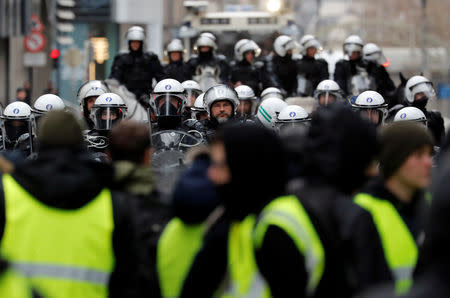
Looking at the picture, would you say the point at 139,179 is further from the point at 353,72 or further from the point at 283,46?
the point at 283,46

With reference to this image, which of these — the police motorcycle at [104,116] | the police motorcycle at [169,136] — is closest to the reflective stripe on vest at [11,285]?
the police motorcycle at [169,136]

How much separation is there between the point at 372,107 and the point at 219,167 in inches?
368

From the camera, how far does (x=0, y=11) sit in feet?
122

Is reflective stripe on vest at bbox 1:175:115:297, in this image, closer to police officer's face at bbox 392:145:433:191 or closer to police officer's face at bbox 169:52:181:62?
police officer's face at bbox 392:145:433:191

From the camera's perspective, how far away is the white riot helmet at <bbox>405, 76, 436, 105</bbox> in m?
15.1

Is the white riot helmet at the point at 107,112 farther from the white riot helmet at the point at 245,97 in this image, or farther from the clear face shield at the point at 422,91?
the clear face shield at the point at 422,91

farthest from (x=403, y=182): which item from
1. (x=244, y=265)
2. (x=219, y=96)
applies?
(x=219, y=96)

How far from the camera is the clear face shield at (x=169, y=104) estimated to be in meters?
12.5

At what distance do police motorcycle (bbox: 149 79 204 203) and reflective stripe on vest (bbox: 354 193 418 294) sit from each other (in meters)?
0.99

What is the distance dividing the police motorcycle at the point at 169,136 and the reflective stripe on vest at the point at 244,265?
3.05 ft

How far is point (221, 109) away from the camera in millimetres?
12445

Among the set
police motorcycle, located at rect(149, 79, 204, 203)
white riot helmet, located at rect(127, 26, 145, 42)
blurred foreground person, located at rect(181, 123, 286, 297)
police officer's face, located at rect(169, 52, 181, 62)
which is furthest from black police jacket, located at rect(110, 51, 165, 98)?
blurred foreground person, located at rect(181, 123, 286, 297)

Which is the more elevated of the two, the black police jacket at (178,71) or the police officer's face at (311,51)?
the police officer's face at (311,51)

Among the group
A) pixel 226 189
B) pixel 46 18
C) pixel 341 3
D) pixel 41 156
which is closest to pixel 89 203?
pixel 41 156
